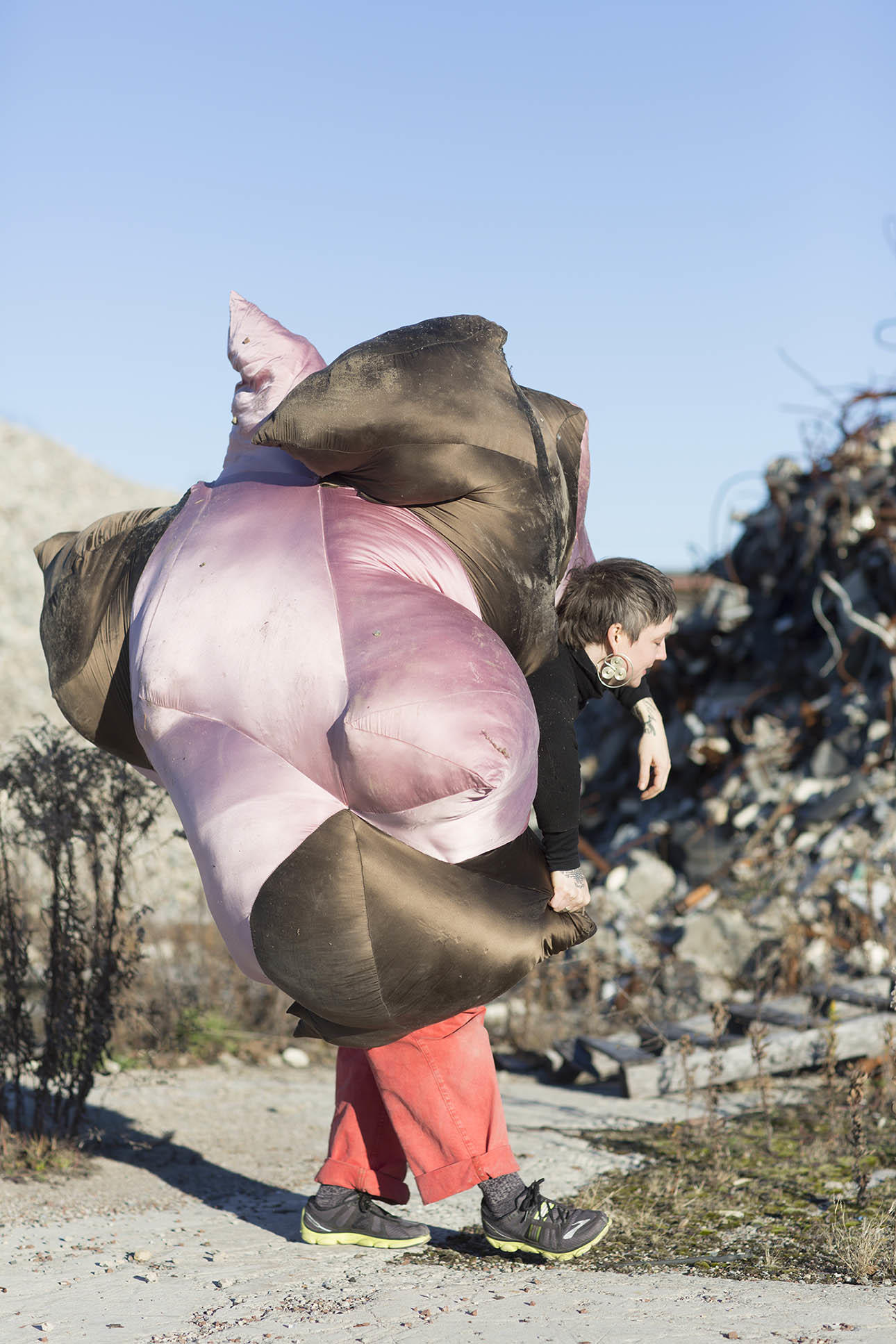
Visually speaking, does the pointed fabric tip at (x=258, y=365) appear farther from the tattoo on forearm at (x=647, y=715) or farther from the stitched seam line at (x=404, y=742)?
the tattoo on forearm at (x=647, y=715)

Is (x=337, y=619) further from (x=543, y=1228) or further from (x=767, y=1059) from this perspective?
(x=767, y=1059)

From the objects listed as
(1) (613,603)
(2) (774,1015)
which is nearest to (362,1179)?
(1) (613,603)

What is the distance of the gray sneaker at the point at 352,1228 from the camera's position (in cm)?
297

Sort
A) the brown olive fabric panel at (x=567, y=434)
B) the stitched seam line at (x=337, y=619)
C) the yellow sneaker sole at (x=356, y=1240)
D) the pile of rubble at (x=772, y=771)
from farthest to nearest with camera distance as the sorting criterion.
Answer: the pile of rubble at (x=772, y=771), the yellow sneaker sole at (x=356, y=1240), the brown olive fabric panel at (x=567, y=434), the stitched seam line at (x=337, y=619)

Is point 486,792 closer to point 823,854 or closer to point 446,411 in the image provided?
point 446,411

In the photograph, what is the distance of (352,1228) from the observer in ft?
9.78

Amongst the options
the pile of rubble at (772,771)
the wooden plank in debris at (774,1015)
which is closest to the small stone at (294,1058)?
the pile of rubble at (772,771)

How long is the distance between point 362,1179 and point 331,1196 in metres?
→ 0.09

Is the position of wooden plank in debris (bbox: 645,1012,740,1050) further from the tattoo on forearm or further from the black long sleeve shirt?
the black long sleeve shirt

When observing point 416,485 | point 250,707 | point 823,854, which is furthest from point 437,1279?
point 823,854

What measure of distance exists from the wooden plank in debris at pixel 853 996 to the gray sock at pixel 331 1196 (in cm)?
275

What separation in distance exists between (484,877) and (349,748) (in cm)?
42

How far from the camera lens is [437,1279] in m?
2.69

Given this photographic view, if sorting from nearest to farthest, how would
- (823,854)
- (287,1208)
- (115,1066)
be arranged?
(287,1208) → (115,1066) → (823,854)
